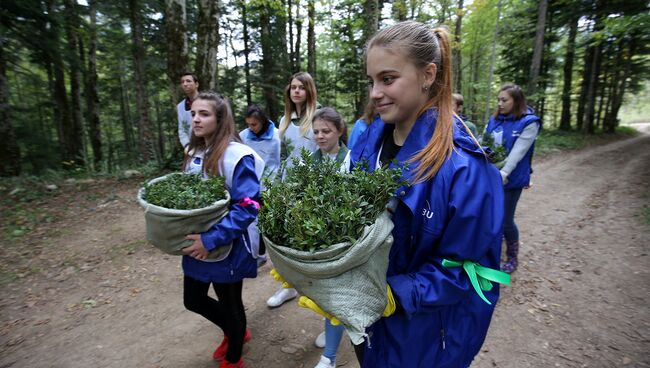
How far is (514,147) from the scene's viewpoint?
4535mm

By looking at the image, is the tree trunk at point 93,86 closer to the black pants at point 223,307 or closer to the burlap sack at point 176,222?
the black pants at point 223,307

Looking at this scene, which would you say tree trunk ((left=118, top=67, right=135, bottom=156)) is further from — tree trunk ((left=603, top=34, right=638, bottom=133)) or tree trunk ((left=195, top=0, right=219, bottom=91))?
tree trunk ((left=603, top=34, right=638, bottom=133))

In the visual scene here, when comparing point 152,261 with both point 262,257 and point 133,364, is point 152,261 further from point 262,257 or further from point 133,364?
point 262,257

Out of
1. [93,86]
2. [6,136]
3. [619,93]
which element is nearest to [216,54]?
[6,136]

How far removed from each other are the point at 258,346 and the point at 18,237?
5311 millimetres

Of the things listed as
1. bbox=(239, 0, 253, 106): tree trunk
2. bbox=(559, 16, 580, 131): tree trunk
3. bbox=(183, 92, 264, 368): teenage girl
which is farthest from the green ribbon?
bbox=(559, 16, 580, 131): tree trunk

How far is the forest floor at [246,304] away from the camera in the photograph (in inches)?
132

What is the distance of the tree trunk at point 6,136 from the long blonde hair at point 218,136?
341 inches

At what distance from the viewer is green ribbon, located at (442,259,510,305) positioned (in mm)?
1462

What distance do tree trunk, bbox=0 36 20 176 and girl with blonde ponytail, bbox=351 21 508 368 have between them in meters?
10.4

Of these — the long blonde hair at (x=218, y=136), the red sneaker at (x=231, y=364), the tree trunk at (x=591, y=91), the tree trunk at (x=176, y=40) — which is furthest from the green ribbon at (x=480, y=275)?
the tree trunk at (x=591, y=91)

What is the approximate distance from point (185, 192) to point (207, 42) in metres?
6.61

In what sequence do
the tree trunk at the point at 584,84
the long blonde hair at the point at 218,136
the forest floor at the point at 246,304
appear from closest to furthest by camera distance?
the long blonde hair at the point at 218,136 < the forest floor at the point at 246,304 < the tree trunk at the point at 584,84

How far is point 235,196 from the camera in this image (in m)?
2.65
